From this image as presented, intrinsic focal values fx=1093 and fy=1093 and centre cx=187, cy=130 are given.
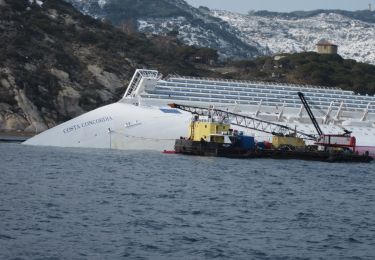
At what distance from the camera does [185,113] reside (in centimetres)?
8869

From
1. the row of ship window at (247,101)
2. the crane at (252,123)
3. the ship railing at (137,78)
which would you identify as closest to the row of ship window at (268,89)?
the ship railing at (137,78)

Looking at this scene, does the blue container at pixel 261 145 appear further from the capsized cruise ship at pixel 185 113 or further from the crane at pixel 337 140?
the crane at pixel 337 140

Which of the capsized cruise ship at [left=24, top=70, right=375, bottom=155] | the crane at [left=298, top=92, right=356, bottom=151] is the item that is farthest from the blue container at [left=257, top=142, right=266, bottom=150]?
the crane at [left=298, top=92, right=356, bottom=151]

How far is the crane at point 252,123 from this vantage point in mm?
90188

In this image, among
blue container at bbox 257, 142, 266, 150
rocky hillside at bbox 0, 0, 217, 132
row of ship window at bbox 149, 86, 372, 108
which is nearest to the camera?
blue container at bbox 257, 142, 266, 150

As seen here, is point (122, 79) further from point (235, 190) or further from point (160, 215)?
point (160, 215)

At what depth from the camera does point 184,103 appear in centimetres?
Result: 9331

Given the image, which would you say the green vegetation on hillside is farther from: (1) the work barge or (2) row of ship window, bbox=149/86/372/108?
(1) the work barge

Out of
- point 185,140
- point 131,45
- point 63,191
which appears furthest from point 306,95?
point 131,45

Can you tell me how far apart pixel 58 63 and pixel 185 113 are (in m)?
55.1

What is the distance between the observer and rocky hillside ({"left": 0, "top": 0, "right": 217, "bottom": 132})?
126m

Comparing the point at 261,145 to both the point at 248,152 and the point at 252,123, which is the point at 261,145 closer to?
the point at 248,152

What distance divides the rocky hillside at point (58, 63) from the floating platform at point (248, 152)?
42.0 m

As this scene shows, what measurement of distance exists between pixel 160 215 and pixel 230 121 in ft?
156
